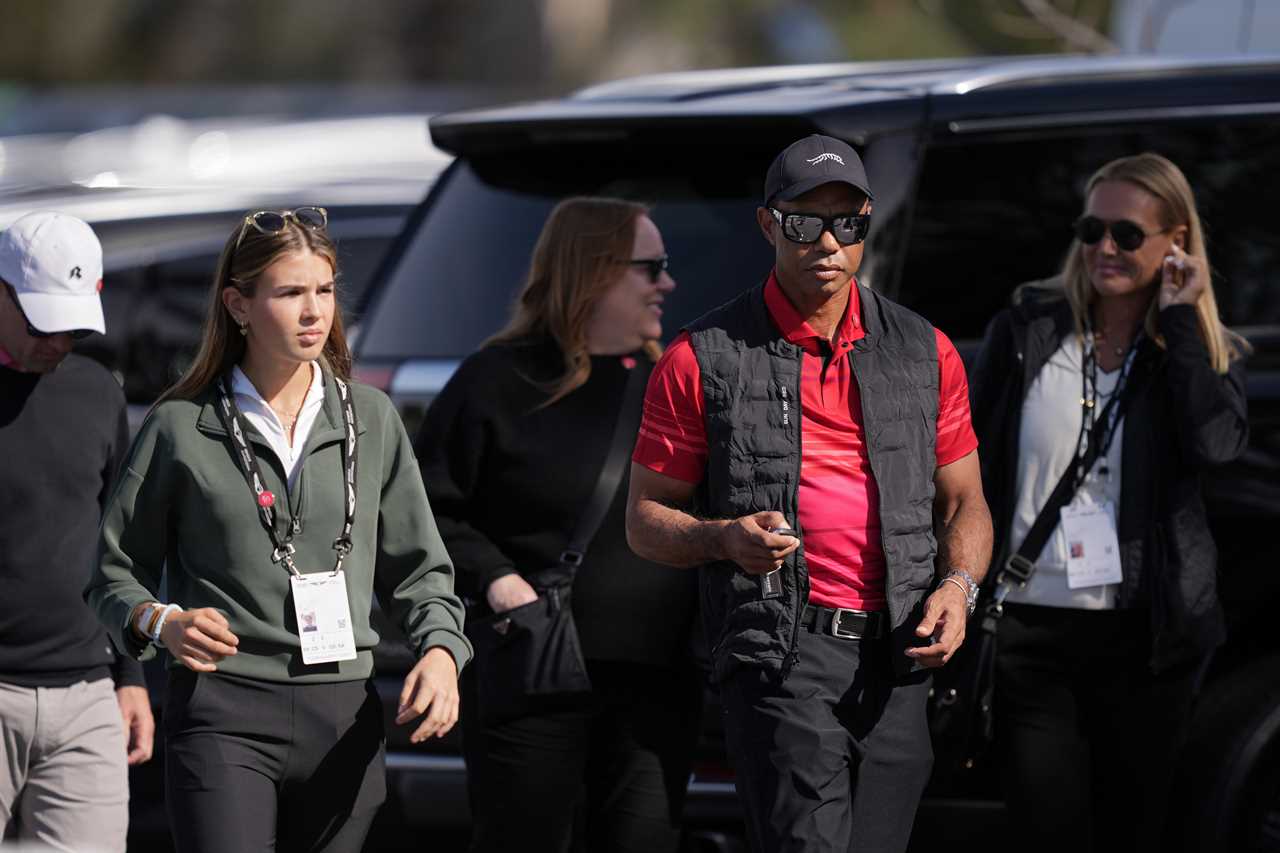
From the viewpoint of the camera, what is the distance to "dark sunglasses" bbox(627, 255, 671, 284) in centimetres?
465

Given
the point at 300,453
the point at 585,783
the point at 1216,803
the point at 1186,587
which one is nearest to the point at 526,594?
the point at 585,783

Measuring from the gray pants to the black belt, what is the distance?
1537 millimetres

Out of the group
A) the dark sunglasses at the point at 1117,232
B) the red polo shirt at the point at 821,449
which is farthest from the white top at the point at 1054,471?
the red polo shirt at the point at 821,449

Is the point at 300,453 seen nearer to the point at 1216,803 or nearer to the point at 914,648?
the point at 914,648

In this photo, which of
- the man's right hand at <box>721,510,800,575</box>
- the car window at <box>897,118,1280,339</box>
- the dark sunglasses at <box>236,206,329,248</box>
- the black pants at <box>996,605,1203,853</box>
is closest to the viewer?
the man's right hand at <box>721,510,800,575</box>

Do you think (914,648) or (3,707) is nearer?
(914,648)

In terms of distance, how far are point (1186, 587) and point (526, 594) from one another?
1404mm

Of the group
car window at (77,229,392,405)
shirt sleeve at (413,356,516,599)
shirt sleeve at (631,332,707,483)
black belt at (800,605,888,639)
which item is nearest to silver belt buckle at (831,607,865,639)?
black belt at (800,605,888,639)

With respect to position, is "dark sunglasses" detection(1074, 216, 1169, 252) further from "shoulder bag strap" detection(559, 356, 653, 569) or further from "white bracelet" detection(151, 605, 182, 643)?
"white bracelet" detection(151, 605, 182, 643)

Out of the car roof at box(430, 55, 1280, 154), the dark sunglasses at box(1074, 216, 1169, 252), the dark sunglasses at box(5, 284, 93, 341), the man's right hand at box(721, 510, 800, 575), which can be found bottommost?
the man's right hand at box(721, 510, 800, 575)

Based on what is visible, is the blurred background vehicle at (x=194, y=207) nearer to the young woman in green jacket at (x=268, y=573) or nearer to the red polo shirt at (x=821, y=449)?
the young woman in green jacket at (x=268, y=573)

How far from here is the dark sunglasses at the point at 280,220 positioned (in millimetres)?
3947

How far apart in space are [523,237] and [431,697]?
1877 mm

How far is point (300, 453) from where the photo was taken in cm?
394
